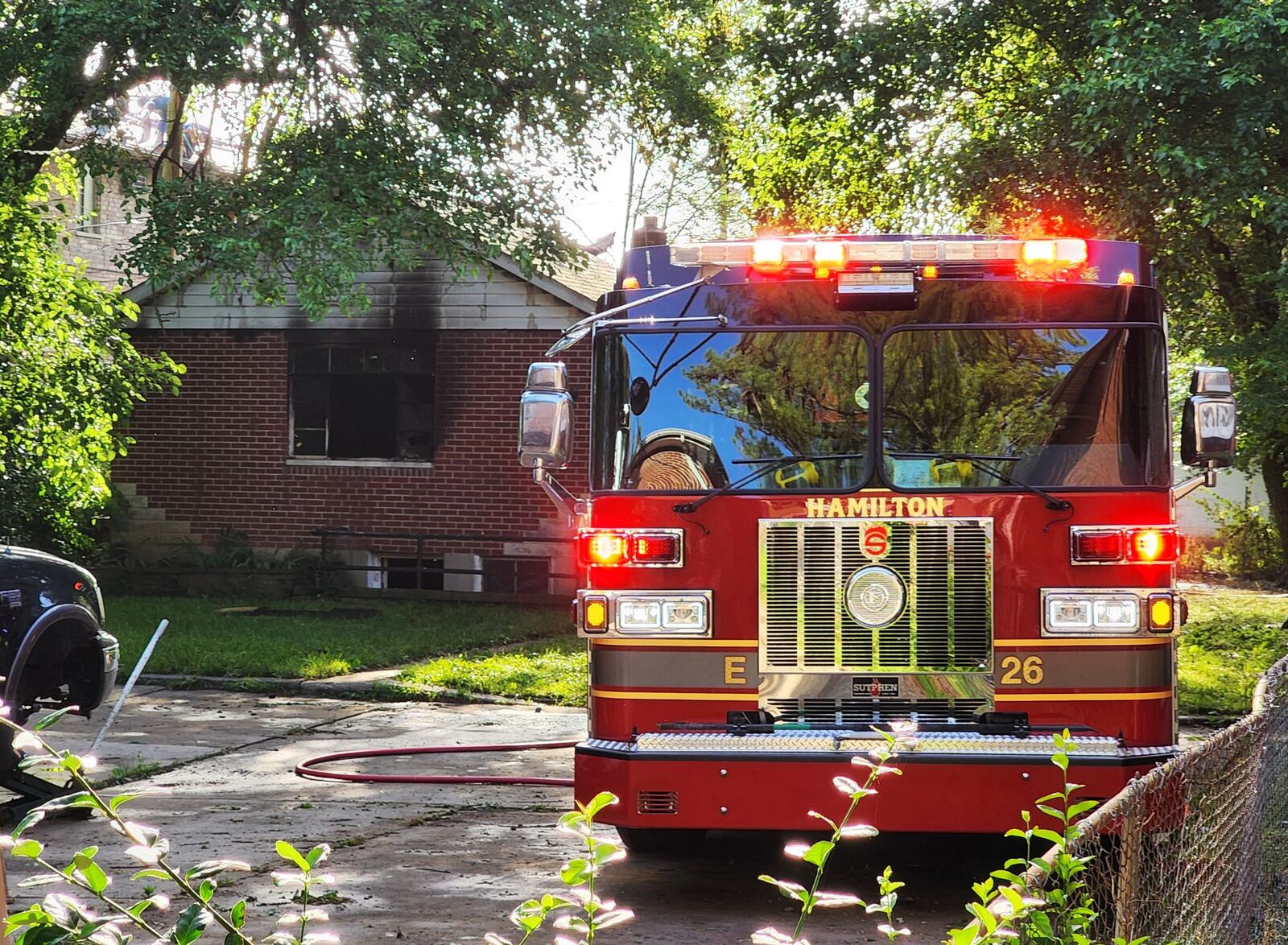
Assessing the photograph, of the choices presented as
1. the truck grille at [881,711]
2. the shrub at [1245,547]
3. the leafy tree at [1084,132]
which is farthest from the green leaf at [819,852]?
the shrub at [1245,547]

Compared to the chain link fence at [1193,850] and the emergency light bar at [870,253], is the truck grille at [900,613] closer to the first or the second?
the emergency light bar at [870,253]

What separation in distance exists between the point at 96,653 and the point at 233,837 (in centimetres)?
167

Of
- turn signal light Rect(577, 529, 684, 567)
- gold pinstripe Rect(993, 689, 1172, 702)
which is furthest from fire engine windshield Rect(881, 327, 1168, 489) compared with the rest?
turn signal light Rect(577, 529, 684, 567)

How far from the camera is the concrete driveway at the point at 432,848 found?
665cm

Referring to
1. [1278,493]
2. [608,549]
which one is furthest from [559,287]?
[608,549]

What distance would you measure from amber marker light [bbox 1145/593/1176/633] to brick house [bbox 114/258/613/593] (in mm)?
14272

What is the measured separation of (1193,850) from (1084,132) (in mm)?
11196

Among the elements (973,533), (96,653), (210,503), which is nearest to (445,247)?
(210,503)

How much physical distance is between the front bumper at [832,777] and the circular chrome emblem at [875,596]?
492 millimetres

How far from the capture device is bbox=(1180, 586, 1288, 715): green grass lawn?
13.4m

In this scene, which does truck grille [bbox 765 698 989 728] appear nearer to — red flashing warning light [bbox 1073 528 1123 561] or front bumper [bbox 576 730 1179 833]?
front bumper [bbox 576 730 1179 833]

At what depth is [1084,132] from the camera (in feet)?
48.6

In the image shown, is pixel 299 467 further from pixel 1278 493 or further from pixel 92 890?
pixel 92 890

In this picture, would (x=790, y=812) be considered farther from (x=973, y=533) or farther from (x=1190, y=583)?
(x=1190, y=583)
